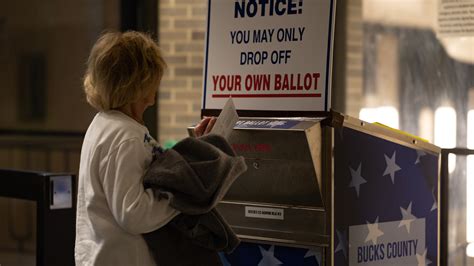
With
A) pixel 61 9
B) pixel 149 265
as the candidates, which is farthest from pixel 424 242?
pixel 61 9

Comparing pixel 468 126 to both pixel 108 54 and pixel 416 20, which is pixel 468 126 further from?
pixel 108 54

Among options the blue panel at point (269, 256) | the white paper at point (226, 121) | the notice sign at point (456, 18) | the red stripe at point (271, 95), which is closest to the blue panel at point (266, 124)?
the red stripe at point (271, 95)

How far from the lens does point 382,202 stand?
341 cm

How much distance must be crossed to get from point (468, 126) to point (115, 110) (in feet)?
7.29

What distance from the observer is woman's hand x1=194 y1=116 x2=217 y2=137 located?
10.1 feet

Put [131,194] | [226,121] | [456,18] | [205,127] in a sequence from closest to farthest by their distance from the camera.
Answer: [131,194], [226,121], [205,127], [456,18]

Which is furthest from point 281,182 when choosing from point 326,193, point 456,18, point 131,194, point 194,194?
point 456,18

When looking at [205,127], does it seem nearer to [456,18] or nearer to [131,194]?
[131,194]

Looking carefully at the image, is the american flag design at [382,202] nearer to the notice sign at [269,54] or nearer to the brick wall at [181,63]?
the notice sign at [269,54]

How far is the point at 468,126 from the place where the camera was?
4426 millimetres

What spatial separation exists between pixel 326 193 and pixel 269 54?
57cm

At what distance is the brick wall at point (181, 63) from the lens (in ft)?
18.9

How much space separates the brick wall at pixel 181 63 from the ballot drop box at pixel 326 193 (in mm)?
2417

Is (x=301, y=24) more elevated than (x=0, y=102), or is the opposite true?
(x=301, y=24)
